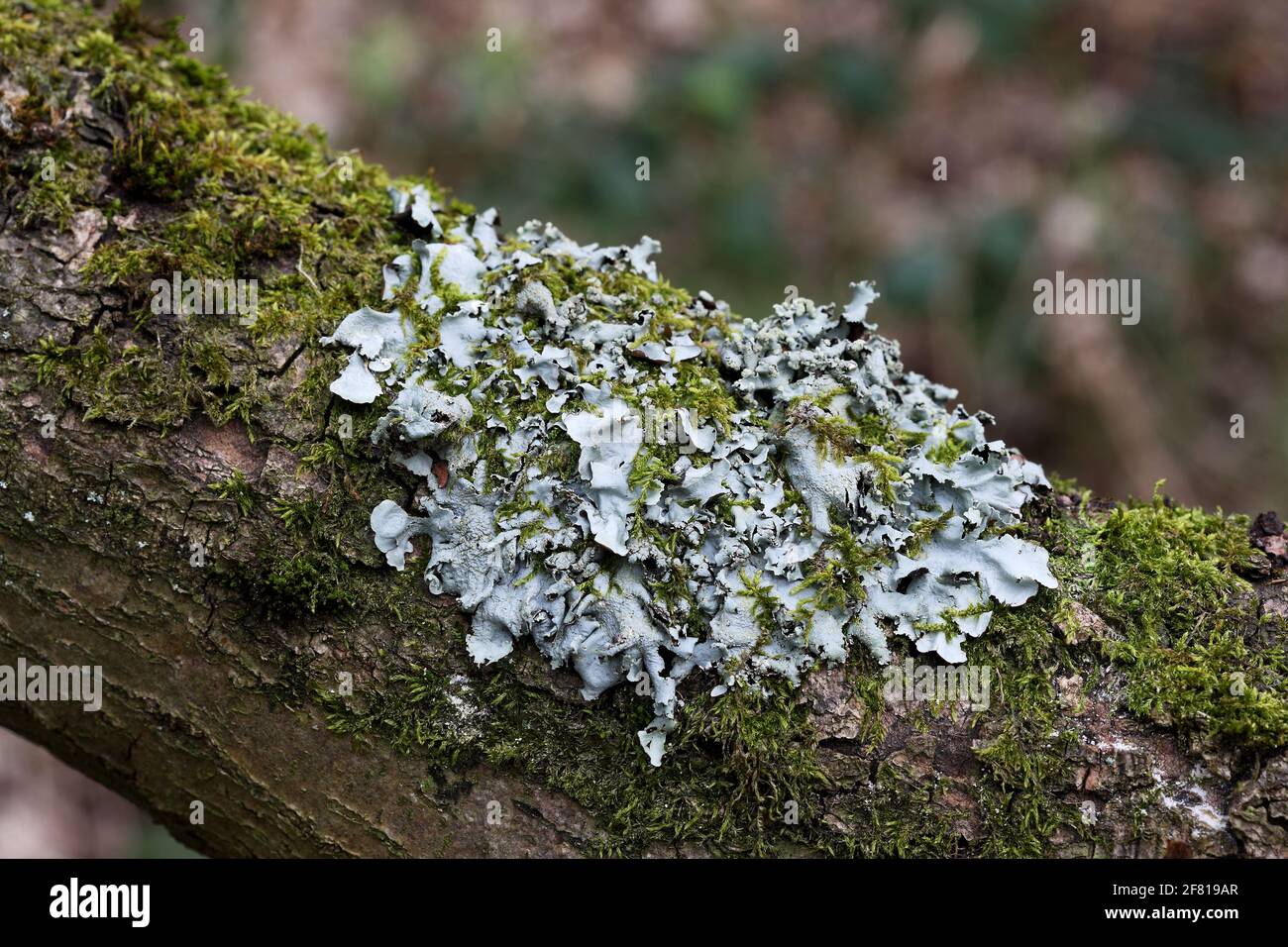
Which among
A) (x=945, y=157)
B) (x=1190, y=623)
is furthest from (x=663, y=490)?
(x=945, y=157)

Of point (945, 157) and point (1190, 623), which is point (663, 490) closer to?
point (1190, 623)

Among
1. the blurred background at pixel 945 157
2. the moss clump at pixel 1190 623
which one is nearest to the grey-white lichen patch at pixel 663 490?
the moss clump at pixel 1190 623

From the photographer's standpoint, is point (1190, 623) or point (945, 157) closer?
point (1190, 623)

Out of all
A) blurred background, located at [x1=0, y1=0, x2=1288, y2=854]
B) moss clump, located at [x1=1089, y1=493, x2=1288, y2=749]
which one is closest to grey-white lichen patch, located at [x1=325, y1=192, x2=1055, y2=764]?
moss clump, located at [x1=1089, y1=493, x2=1288, y2=749]

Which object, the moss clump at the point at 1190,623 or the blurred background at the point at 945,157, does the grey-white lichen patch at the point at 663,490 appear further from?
the blurred background at the point at 945,157

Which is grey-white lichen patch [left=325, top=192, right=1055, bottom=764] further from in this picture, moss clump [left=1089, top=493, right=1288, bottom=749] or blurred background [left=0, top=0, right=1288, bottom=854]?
blurred background [left=0, top=0, right=1288, bottom=854]
